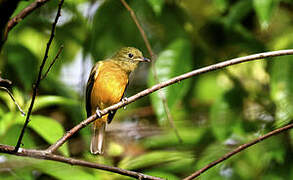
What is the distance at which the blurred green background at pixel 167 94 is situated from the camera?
12.1 ft

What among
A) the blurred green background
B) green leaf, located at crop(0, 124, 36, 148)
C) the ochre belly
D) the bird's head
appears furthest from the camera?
the bird's head

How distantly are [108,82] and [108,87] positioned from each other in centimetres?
6

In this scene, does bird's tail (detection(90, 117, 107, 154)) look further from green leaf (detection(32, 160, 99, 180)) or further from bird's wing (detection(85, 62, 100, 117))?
green leaf (detection(32, 160, 99, 180))

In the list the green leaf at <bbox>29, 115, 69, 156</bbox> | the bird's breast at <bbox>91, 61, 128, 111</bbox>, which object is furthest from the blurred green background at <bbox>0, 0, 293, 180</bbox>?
the bird's breast at <bbox>91, 61, 128, 111</bbox>

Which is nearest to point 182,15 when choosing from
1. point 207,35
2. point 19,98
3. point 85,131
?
point 207,35

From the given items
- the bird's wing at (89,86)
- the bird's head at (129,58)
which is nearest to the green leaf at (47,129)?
the bird's wing at (89,86)

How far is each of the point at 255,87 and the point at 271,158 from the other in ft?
6.66

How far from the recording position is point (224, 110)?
452 cm

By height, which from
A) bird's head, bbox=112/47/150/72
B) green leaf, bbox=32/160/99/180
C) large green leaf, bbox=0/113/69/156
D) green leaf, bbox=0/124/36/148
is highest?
bird's head, bbox=112/47/150/72

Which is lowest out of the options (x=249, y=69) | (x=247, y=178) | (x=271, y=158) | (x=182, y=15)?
(x=271, y=158)

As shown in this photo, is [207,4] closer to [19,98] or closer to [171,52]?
[171,52]

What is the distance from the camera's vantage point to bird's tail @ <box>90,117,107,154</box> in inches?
173

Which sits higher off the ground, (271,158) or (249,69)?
(249,69)

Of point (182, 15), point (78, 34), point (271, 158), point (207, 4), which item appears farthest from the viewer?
point (207, 4)
